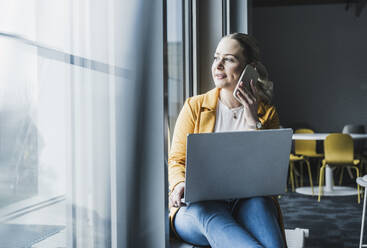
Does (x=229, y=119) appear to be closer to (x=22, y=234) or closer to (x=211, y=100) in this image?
(x=211, y=100)

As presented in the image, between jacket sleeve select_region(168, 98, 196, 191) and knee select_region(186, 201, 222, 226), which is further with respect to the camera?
jacket sleeve select_region(168, 98, 196, 191)

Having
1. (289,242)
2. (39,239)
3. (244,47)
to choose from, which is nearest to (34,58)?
(39,239)

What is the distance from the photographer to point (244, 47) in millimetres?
2123

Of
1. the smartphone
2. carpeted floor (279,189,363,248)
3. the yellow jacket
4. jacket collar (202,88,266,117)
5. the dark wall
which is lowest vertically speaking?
carpeted floor (279,189,363,248)

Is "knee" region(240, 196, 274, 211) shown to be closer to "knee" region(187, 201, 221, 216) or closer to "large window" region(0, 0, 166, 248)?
"knee" region(187, 201, 221, 216)

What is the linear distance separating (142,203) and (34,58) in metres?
0.52

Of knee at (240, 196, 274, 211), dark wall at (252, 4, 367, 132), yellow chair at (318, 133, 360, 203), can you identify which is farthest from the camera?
dark wall at (252, 4, 367, 132)

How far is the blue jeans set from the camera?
1.48 metres

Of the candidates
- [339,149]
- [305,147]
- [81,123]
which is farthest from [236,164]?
[305,147]

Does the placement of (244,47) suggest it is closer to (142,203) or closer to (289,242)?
(289,242)

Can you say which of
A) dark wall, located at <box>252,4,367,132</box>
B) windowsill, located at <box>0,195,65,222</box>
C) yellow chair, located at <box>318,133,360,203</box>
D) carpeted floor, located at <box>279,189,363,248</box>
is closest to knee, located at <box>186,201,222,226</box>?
windowsill, located at <box>0,195,65,222</box>

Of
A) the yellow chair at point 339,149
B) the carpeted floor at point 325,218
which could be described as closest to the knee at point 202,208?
the carpeted floor at point 325,218

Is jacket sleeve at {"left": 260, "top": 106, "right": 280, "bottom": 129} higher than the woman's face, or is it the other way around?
the woman's face

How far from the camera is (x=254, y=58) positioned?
7.13 feet
